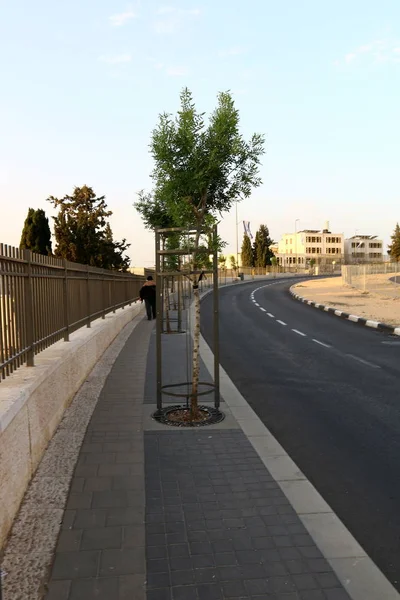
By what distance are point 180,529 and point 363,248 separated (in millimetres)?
148930

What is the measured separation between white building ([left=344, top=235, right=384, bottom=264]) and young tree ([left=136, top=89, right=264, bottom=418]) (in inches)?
5336

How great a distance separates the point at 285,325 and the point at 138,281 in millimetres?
9386

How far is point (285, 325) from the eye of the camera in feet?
59.2

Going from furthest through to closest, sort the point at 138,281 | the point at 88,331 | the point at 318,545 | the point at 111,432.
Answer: the point at 138,281, the point at 88,331, the point at 111,432, the point at 318,545

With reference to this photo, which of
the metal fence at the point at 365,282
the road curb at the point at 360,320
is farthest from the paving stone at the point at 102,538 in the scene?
the metal fence at the point at 365,282

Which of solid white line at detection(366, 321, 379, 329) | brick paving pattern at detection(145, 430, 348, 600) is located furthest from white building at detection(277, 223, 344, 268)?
brick paving pattern at detection(145, 430, 348, 600)

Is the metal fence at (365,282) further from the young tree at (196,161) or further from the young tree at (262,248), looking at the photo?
the young tree at (262,248)

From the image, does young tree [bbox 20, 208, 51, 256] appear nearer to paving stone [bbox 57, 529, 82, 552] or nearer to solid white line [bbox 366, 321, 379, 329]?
solid white line [bbox 366, 321, 379, 329]

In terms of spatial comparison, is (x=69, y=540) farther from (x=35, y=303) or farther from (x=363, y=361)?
(x=363, y=361)

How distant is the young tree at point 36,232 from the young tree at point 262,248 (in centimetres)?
6583

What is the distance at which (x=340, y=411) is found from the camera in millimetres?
6762

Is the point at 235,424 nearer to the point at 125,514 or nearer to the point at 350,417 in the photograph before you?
the point at 350,417

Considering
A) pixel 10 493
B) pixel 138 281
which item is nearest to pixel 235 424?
pixel 10 493

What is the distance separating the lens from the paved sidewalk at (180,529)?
2.87 metres
